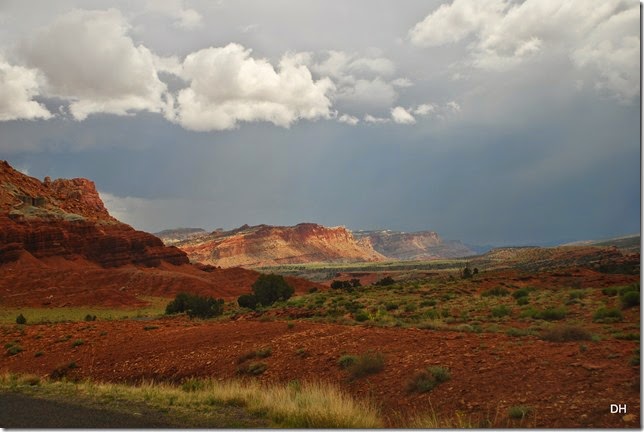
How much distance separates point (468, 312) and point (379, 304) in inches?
318

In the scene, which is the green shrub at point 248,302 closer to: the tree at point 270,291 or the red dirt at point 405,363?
the tree at point 270,291

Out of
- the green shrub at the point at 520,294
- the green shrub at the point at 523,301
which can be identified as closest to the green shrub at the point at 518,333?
the green shrub at the point at 523,301

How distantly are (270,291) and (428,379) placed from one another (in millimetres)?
39028

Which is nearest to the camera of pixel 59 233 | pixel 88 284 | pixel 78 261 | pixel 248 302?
pixel 248 302

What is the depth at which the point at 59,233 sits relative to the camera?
8944 centimetres

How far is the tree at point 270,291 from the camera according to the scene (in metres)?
48.1

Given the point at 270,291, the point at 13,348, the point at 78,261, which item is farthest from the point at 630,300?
the point at 78,261

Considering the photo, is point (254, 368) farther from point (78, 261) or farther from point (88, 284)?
point (78, 261)

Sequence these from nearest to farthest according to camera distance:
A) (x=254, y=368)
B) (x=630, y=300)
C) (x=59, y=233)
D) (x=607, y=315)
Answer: (x=254, y=368), (x=607, y=315), (x=630, y=300), (x=59, y=233)

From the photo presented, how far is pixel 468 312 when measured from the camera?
24.8 m

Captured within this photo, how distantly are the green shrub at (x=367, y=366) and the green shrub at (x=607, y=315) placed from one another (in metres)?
11.1

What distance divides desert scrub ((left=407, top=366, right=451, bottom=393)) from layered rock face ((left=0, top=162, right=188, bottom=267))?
85912 mm

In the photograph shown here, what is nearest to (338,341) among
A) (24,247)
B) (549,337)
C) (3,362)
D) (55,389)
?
(549,337)

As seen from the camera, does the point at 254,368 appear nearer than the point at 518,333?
Yes
